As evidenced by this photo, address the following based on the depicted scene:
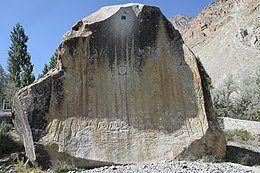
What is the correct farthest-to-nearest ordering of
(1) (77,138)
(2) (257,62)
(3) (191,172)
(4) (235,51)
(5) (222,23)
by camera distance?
(5) (222,23) → (4) (235,51) → (2) (257,62) → (1) (77,138) → (3) (191,172)

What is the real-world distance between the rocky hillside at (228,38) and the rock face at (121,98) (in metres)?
42.3

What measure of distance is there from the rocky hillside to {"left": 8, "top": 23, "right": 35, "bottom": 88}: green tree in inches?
1232

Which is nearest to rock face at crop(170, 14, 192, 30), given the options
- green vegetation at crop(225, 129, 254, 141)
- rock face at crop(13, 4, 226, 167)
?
green vegetation at crop(225, 129, 254, 141)

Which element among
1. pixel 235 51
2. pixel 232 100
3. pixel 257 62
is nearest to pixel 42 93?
pixel 232 100

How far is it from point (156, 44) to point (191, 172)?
16.4ft

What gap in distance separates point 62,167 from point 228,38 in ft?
222

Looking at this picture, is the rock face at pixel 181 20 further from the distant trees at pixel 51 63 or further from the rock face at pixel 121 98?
the rock face at pixel 121 98

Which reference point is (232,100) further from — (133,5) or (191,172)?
(191,172)

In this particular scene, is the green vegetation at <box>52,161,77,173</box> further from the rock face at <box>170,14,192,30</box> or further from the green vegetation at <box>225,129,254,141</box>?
the rock face at <box>170,14,192,30</box>

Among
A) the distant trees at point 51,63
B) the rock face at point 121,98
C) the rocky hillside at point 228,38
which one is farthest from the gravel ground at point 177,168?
the rocky hillside at point 228,38

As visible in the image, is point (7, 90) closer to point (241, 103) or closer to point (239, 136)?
point (241, 103)

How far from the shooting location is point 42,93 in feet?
36.9

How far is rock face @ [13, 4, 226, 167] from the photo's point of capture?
35.7 feet

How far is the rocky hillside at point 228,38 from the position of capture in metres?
61.5
